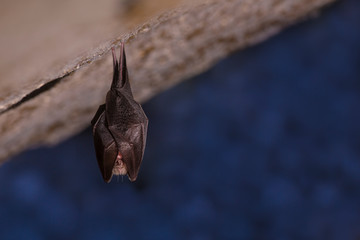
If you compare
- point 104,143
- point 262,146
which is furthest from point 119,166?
point 262,146

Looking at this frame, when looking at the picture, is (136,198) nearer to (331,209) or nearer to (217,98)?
(217,98)

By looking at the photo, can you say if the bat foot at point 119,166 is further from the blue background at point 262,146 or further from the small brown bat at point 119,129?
the blue background at point 262,146

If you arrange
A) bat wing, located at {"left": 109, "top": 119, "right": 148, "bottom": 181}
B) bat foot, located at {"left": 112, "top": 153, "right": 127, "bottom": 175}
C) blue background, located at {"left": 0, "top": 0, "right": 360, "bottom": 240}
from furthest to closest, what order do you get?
1. blue background, located at {"left": 0, "top": 0, "right": 360, "bottom": 240}
2. bat foot, located at {"left": 112, "top": 153, "right": 127, "bottom": 175}
3. bat wing, located at {"left": 109, "top": 119, "right": 148, "bottom": 181}

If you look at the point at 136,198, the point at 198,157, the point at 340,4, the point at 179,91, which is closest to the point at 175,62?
the point at 179,91

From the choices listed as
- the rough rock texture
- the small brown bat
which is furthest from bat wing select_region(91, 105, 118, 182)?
the rough rock texture

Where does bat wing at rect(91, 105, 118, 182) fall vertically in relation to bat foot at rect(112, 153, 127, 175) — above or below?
above

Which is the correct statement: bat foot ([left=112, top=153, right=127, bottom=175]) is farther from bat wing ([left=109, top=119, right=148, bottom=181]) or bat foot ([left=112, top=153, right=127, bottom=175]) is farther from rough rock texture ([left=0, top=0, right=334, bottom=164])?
rough rock texture ([left=0, top=0, right=334, bottom=164])

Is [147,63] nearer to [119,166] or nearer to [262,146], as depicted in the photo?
[119,166]

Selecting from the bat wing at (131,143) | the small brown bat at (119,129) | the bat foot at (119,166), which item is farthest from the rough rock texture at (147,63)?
the bat foot at (119,166)
